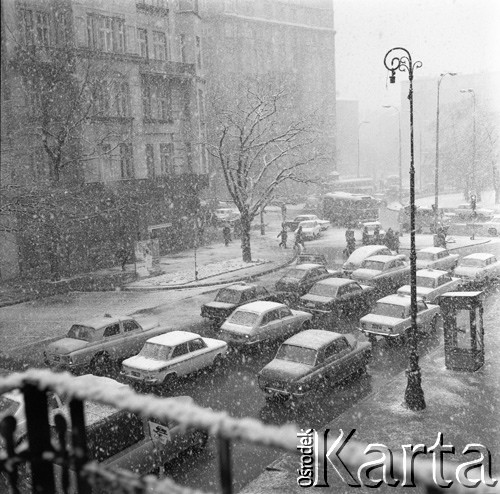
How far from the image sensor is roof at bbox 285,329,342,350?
1526cm

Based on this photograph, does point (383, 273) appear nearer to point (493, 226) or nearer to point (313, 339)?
point (313, 339)

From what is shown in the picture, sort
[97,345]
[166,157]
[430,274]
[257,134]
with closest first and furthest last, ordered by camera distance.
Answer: [97,345] < [430,274] < [166,157] < [257,134]

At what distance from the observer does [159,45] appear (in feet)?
127

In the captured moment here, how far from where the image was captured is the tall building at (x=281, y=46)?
71.4 metres

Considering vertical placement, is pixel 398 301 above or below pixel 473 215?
below

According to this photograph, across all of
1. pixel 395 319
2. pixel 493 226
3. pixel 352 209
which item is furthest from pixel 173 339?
pixel 352 209

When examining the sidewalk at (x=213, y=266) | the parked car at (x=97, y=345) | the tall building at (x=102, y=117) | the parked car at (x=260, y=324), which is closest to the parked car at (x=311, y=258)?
→ the sidewalk at (x=213, y=266)

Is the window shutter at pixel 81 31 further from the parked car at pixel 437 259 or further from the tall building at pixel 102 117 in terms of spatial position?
the parked car at pixel 437 259

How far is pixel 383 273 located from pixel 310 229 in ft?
59.2

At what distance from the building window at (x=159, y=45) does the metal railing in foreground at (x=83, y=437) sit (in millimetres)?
38304

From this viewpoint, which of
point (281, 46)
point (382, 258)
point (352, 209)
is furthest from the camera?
point (281, 46)

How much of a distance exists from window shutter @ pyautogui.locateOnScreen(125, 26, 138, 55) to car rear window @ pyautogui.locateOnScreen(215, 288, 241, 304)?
19309mm

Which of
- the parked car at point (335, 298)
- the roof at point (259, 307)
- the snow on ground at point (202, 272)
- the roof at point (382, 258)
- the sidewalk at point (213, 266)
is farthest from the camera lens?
the snow on ground at point (202, 272)

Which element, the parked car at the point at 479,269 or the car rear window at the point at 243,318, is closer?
the car rear window at the point at 243,318
